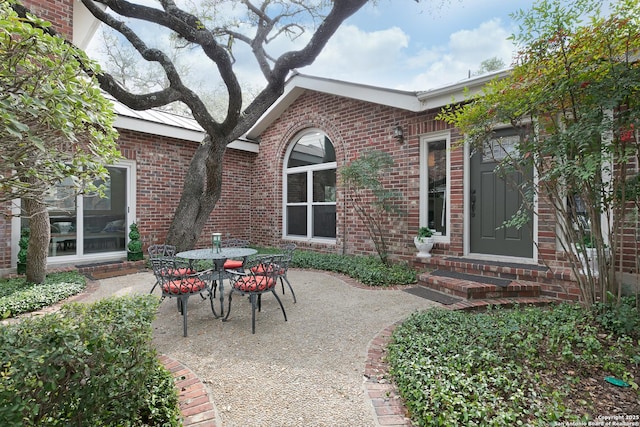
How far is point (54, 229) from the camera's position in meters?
6.13

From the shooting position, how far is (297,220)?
847 centimetres

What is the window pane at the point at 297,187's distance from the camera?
8.31 m

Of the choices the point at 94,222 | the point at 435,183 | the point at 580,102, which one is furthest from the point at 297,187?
the point at 580,102

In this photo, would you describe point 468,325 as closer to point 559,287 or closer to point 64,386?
point 559,287

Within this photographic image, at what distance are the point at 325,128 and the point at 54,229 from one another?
20.6ft

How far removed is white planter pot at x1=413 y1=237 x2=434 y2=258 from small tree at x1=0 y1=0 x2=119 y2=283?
5034mm

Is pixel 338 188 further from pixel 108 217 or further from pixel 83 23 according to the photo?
pixel 83 23

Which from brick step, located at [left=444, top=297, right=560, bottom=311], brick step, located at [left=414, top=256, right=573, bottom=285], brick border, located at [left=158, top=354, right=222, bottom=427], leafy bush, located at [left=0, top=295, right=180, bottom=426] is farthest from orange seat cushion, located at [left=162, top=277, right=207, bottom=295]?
brick step, located at [left=414, top=256, right=573, bottom=285]

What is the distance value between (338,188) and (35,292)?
18.6 feet

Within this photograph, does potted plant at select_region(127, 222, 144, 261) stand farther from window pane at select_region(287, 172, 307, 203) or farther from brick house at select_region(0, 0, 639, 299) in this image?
window pane at select_region(287, 172, 307, 203)

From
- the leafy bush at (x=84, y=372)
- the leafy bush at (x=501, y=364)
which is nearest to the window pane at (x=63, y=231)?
the leafy bush at (x=84, y=372)

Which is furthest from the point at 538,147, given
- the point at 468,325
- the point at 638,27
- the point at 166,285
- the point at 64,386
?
the point at 166,285

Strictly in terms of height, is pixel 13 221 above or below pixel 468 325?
above

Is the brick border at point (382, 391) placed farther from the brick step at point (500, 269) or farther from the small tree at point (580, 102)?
the brick step at point (500, 269)
